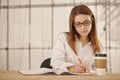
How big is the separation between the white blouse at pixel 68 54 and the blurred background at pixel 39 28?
35cm

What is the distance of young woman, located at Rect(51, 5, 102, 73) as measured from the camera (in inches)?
76.0

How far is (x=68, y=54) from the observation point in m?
1.94

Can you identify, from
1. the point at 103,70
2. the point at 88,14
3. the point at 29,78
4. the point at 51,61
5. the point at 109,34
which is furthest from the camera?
the point at 109,34

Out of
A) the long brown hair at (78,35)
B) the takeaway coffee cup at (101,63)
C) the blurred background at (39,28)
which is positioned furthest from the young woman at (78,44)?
the takeaway coffee cup at (101,63)

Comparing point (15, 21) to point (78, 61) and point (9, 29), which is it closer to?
point (9, 29)

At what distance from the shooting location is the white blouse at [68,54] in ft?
6.15

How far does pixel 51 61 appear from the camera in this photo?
190 cm

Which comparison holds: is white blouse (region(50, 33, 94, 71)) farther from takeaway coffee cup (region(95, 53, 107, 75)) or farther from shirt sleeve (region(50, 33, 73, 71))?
takeaway coffee cup (region(95, 53, 107, 75))

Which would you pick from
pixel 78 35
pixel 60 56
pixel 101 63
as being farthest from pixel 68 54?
pixel 101 63

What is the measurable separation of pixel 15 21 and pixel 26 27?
5.0 inches

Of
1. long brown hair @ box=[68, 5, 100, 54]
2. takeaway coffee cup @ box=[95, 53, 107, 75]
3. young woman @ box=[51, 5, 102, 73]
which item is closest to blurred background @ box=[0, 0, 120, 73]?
long brown hair @ box=[68, 5, 100, 54]

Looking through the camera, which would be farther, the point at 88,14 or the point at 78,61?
the point at 88,14

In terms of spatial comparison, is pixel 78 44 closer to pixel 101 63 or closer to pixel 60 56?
pixel 60 56

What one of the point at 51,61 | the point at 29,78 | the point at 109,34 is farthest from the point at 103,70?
the point at 109,34
